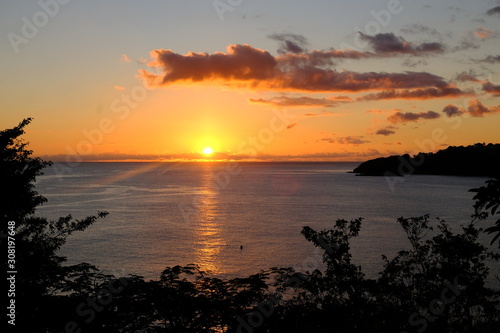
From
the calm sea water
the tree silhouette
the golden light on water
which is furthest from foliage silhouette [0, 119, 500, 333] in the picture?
the golden light on water

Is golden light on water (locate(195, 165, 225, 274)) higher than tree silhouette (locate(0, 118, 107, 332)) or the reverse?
the reverse

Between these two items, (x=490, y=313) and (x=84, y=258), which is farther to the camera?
(x=84, y=258)

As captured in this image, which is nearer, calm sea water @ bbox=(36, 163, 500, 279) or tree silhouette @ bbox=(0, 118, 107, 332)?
tree silhouette @ bbox=(0, 118, 107, 332)

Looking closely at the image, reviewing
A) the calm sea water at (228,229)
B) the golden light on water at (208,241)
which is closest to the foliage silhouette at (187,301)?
the calm sea water at (228,229)

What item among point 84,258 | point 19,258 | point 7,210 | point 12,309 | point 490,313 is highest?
point 7,210

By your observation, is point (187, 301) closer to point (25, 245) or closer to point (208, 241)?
point (25, 245)

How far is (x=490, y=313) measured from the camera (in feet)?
78.9

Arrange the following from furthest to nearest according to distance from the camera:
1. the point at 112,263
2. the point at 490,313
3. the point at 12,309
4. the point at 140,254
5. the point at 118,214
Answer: the point at 118,214 → the point at 140,254 → the point at 112,263 → the point at 490,313 → the point at 12,309

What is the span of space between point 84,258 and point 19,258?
41.7m

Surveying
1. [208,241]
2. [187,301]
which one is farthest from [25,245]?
[208,241]

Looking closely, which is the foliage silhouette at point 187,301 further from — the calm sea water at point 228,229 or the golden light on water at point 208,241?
the golden light on water at point 208,241

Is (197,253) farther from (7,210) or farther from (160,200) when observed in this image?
(160,200)

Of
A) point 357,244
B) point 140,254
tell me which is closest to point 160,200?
point 140,254

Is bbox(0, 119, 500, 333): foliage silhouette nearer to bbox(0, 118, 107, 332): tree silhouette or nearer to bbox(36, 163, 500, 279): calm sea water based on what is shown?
bbox(0, 118, 107, 332): tree silhouette
